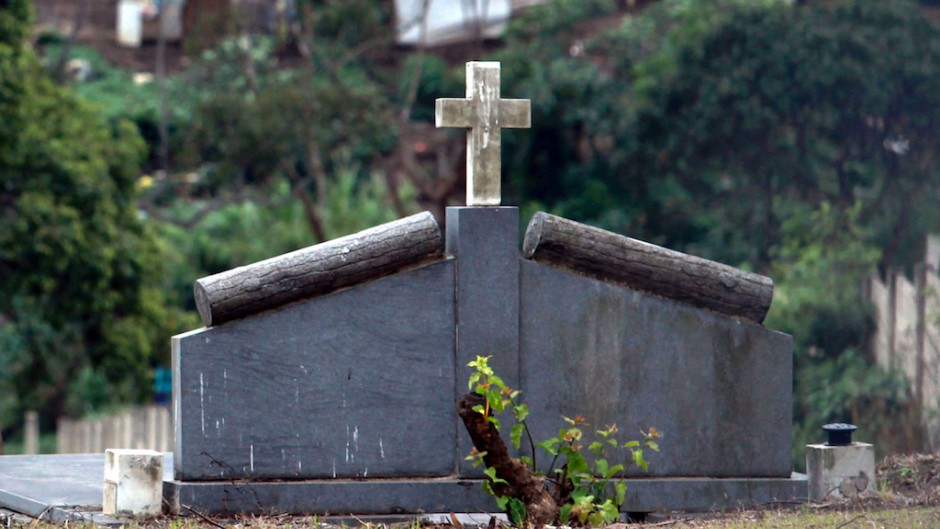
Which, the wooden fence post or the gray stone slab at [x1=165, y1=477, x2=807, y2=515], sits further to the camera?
the wooden fence post

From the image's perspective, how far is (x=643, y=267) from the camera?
647 centimetres

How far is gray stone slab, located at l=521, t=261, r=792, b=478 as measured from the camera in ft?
21.1

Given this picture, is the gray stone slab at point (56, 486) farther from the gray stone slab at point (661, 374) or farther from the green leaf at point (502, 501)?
the gray stone slab at point (661, 374)

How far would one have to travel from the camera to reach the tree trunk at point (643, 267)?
640 cm

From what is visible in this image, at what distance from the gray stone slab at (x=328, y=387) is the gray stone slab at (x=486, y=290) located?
2.5 inches

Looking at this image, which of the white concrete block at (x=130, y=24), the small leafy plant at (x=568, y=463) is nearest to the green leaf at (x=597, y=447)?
the small leafy plant at (x=568, y=463)

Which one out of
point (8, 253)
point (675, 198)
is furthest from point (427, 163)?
point (8, 253)

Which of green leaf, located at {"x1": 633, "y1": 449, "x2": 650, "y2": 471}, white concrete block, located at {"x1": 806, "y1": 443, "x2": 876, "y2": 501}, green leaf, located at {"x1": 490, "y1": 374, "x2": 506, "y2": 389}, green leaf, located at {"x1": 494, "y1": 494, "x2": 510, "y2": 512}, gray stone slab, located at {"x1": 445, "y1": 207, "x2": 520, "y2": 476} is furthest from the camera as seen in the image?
white concrete block, located at {"x1": 806, "y1": 443, "x2": 876, "y2": 501}

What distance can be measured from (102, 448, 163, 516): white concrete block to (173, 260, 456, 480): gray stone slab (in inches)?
5.5

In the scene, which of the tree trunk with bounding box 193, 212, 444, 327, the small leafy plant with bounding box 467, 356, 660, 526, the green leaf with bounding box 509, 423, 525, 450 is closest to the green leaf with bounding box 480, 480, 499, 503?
the small leafy plant with bounding box 467, 356, 660, 526

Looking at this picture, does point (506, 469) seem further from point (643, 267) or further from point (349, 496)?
point (643, 267)

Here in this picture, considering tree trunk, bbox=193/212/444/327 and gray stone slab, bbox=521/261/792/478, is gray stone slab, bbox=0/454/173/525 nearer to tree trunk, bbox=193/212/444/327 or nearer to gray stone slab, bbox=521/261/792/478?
tree trunk, bbox=193/212/444/327

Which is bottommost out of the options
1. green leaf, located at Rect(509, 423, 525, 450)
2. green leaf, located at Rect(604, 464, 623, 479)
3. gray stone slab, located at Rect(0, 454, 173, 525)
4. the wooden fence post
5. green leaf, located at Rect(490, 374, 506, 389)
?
the wooden fence post

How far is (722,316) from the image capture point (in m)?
6.62
